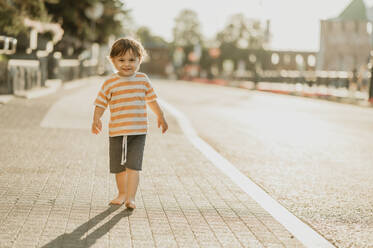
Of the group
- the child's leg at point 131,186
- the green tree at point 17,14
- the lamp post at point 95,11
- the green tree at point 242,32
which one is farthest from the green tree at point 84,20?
the green tree at point 242,32

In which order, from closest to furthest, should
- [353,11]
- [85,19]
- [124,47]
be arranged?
[124,47]
[85,19]
[353,11]

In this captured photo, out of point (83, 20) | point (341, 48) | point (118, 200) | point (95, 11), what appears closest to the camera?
point (118, 200)

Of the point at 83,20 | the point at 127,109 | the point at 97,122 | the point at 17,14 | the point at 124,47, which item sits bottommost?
the point at 97,122

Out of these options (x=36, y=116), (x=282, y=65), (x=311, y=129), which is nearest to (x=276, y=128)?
(x=311, y=129)

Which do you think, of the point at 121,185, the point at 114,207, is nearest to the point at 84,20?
the point at 121,185

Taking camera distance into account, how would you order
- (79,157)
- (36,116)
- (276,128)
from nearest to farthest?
(79,157)
(36,116)
(276,128)

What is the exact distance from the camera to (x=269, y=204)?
5809 millimetres

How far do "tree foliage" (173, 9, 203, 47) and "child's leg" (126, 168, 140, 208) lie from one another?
13225 centimetres

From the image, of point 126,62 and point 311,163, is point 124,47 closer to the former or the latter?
point 126,62

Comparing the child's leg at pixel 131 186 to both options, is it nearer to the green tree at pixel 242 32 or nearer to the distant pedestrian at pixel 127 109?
the distant pedestrian at pixel 127 109

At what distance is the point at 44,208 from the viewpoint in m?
5.14

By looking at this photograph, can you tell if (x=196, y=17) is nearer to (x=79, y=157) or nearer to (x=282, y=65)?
(x=282, y=65)

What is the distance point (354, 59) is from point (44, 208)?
70.7 meters

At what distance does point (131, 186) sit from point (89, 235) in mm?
1046
